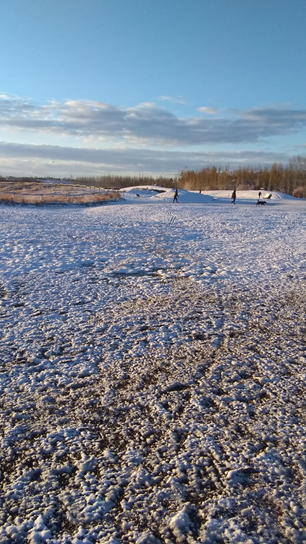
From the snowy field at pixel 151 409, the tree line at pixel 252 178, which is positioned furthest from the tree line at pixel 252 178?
the snowy field at pixel 151 409

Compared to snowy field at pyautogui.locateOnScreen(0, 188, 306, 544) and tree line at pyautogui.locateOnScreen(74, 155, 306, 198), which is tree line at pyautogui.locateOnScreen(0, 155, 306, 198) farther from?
snowy field at pyautogui.locateOnScreen(0, 188, 306, 544)

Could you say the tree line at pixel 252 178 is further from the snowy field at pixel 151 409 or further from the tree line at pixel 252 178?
the snowy field at pixel 151 409

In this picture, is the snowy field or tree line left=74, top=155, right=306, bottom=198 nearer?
the snowy field

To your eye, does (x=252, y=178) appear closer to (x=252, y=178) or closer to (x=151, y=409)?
(x=252, y=178)

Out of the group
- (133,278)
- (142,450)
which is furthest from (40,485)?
(133,278)

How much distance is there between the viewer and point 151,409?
4082 millimetres

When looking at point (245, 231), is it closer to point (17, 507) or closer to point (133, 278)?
point (133, 278)

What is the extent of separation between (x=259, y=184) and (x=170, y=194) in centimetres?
4617

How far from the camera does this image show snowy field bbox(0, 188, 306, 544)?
2.78 metres

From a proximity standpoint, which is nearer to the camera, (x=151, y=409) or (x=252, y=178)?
(x=151, y=409)

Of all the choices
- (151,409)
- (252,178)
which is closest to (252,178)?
(252,178)

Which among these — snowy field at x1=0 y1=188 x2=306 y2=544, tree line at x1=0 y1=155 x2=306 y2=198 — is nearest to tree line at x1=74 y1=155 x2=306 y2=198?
tree line at x1=0 y1=155 x2=306 y2=198

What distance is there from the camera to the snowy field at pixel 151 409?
2.78 m

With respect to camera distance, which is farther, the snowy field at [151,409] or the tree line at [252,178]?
the tree line at [252,178]
